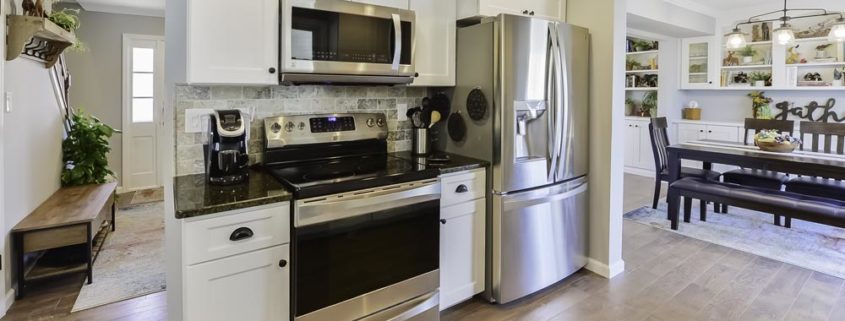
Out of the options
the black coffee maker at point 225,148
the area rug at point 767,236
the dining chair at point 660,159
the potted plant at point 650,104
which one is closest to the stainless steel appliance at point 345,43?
the black coffee maker at point 225,148

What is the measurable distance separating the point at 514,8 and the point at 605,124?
92 cm

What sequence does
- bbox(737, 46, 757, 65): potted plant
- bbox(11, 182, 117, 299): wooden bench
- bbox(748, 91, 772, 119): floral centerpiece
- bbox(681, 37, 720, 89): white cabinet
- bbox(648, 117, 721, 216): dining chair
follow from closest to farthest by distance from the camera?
bbox(11, 182, 117, 299): wooden bench
bbox(648, 117, 721, 216): dining chair
bbox(748, 91, 772, 119): floral centerpiece
bbox(737, 46, 757, 65): potted plant
bbox(681, 37, 720, 89): white cabinet

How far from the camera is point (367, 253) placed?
207cm

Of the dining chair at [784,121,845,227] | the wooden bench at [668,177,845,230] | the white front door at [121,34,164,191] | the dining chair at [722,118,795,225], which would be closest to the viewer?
the wooden bench at [668,177,845,230]

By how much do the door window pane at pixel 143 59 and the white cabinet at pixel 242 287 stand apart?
496 centimetres

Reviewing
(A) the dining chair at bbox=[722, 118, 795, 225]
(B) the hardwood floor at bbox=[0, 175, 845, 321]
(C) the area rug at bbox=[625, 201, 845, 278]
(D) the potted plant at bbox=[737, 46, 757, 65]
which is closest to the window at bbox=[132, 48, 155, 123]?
(B) the hardwood floor at bbox=[0, 175, 845, 321]

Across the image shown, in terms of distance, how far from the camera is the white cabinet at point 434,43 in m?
2.58

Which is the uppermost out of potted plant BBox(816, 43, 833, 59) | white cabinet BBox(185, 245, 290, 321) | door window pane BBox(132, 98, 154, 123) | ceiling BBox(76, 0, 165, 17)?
ceiling BBox(76, 0, 165, 17)

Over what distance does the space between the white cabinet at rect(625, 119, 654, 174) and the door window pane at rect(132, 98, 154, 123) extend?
258 inches

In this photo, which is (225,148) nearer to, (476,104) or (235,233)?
(235,233)

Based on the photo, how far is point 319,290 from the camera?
1.95m

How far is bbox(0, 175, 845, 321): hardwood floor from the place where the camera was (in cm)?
256

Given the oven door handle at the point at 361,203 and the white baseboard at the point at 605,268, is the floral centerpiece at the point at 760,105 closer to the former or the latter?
the white baseboard at the point at 605,268

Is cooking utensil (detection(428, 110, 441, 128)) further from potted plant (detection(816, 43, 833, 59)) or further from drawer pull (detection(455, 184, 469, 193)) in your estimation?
potted plant (detection(816, 43, 833, 59))
